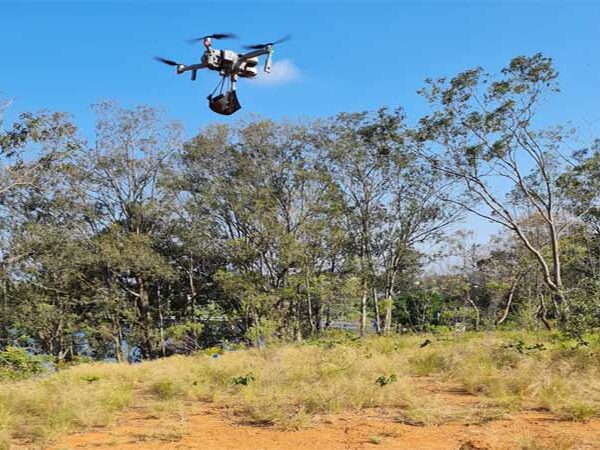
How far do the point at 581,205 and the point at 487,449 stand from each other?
15313 millimetres

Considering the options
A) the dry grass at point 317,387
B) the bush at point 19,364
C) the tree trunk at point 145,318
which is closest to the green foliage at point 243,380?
the dry grass at point 317,387

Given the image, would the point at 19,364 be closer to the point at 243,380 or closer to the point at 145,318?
the point at 243,380

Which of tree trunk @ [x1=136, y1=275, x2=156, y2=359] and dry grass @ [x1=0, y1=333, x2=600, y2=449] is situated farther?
tree trunk @ [x1=136, y1=275, x2=156, y2=359]

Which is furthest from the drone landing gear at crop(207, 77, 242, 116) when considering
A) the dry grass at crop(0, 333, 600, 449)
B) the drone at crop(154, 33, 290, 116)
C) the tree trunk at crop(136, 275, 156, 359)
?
the tree trunk at crop(136, 275, 156, 359)

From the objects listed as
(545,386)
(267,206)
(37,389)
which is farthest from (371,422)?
(267,206)

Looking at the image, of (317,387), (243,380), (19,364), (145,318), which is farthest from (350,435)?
(145,318)

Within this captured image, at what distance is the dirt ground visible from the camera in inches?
152

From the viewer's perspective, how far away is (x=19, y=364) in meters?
8.26

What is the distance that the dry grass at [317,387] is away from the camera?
4707 mm

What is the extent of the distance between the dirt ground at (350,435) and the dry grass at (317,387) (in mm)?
152

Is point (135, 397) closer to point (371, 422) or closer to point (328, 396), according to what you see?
point (328, 396)

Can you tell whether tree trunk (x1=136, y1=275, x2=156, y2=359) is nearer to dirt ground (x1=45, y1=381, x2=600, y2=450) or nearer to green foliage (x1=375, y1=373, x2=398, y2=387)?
green foliage (x1=375, y1=373, x2=398, y2=387)

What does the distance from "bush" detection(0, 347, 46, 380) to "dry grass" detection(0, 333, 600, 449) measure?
2.81ft

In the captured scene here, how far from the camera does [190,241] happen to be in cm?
1909
